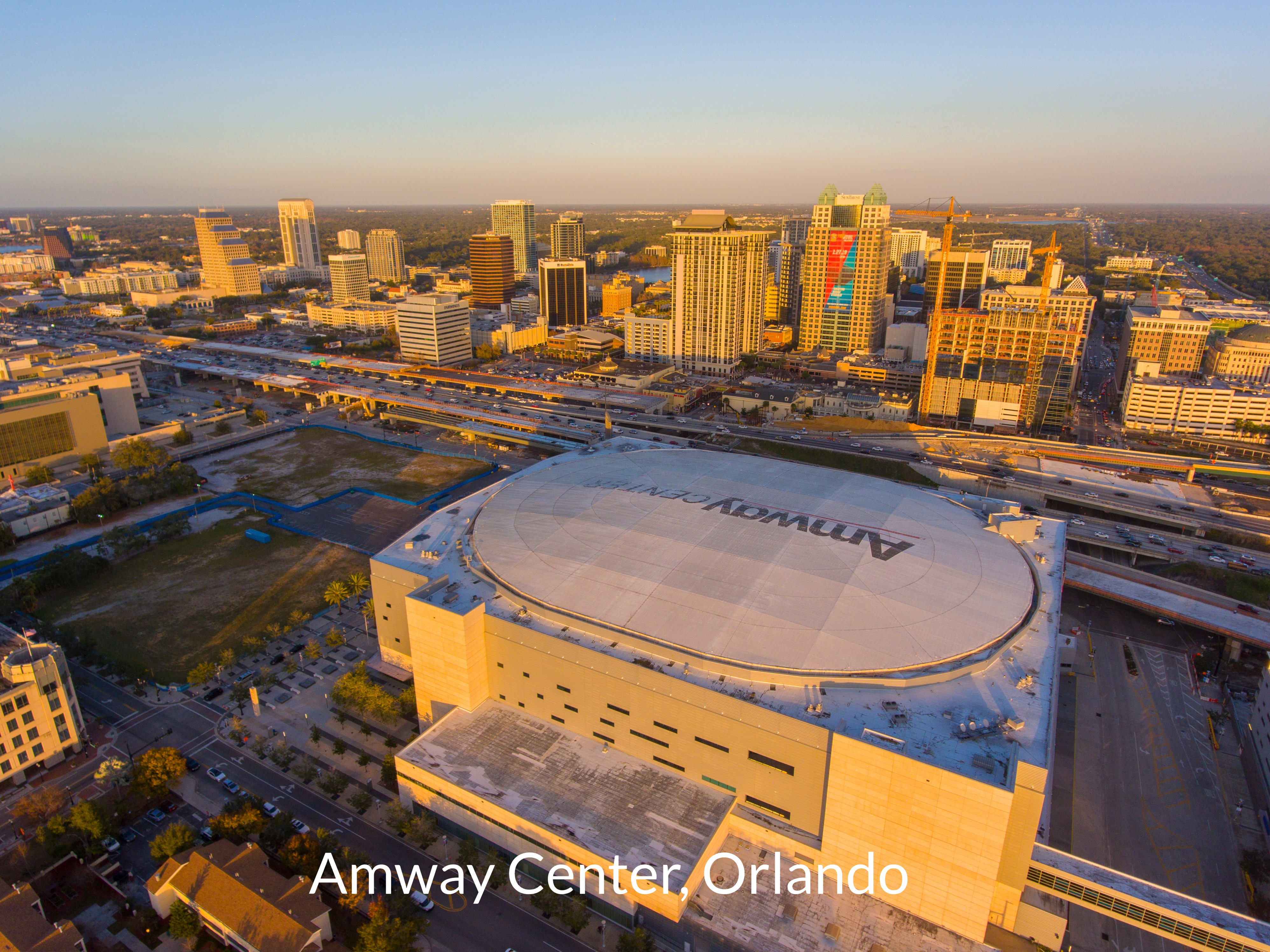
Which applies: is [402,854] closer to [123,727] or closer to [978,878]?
[123,727]

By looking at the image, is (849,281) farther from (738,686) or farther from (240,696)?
(240,696)

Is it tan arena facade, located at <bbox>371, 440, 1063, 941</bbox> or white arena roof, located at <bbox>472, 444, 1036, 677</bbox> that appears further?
white arena roof, located at <bbox>472, 444, 1036, 677</bbox>

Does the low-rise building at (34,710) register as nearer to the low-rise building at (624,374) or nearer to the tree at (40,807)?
the tree at (40,807)

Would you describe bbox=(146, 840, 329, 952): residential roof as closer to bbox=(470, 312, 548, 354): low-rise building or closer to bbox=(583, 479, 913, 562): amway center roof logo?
bbox=(583, 479, 913, 562): amway center roof logo

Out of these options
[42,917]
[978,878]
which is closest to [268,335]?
[42,917]

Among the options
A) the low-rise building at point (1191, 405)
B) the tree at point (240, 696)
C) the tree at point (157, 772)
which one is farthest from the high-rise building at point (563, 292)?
the tree at point (157, 772)

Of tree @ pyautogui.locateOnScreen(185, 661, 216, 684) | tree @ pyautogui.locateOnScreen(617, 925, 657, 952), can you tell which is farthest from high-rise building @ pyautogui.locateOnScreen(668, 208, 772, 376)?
tree @ pyautogui.locateOnScreen(617, 925, 657, 952)

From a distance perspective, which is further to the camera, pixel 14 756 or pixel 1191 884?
pixel 14 756
